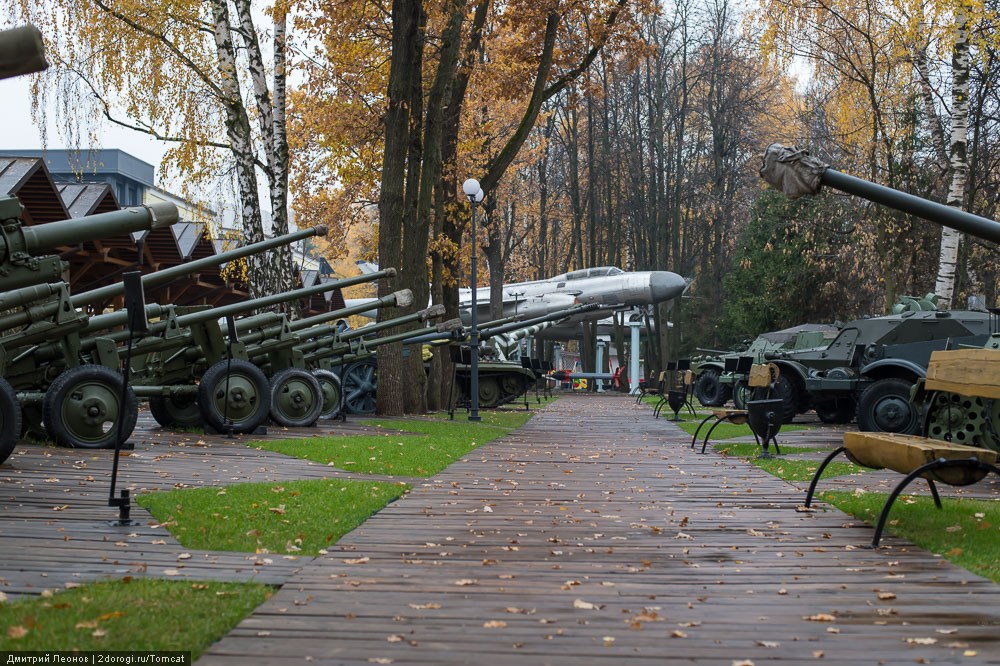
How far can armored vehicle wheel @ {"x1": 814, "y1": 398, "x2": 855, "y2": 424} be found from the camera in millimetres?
23781

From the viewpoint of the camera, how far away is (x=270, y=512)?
8.76 m

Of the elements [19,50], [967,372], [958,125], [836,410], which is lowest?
[836,410]

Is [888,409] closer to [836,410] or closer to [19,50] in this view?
Result: [836,410]

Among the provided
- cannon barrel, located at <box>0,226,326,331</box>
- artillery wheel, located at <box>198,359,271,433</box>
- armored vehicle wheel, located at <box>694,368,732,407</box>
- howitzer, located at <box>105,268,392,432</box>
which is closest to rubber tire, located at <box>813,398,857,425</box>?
armored vehicle wheel, located at <box>694,368,732,407</box>

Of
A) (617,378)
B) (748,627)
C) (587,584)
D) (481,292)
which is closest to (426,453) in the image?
(587,584)

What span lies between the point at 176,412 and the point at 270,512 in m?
9.35

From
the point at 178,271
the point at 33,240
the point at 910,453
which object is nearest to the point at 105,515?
the point at 33,240

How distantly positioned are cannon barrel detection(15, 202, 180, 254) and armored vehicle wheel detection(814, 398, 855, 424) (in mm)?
15610

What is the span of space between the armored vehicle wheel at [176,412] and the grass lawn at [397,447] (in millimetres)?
2296

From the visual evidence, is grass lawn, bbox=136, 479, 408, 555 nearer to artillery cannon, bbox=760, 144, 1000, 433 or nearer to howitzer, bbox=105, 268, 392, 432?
artillery cannon, bbox=760, 144, 1000, 433

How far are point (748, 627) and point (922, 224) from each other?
27.0 meters

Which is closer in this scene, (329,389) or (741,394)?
(329,389)

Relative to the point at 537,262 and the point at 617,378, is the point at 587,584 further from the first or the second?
the point at 537,262

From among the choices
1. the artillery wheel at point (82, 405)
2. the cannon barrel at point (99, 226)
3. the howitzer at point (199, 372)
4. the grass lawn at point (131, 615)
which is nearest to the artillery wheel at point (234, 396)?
the howitzer at point (199, 372)
